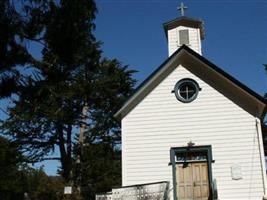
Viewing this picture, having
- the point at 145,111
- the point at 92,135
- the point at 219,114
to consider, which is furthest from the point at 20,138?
the point at 219,114

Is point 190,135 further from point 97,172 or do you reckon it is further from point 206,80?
point 97,172

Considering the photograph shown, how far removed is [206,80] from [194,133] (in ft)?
7.14

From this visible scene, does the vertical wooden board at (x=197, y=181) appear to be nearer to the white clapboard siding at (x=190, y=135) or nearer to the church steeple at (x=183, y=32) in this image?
the white clapboard siding at (x=190, y=135)

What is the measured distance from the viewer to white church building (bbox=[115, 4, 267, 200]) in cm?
1546

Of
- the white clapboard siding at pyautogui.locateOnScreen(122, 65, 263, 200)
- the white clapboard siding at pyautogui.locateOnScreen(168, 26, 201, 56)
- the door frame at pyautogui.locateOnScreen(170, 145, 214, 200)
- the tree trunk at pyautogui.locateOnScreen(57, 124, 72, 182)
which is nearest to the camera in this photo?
the white clapboard siding at pyautogui.locateOnScreen(122, 65, 263, 200)

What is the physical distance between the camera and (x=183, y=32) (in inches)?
784

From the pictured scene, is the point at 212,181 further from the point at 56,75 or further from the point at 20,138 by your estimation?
the point at 20,138

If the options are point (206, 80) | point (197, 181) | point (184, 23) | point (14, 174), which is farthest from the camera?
point (14, 174)

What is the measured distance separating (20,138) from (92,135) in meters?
4.97

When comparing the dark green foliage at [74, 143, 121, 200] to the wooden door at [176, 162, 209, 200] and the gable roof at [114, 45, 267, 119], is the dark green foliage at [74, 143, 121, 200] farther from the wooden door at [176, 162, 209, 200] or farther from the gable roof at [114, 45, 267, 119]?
the wooden door at [176, 162, 209, 200]

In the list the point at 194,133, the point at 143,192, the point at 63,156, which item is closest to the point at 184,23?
the point at 194,133

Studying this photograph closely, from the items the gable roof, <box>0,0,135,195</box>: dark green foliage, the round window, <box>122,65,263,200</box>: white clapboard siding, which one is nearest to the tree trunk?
<box>0,0,135,195</box>: dark green foliage

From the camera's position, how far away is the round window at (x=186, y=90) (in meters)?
16.6

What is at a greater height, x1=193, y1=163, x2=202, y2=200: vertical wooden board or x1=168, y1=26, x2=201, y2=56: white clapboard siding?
x1=168, y1=26, x2=201, y2=56: white clapboard siding
